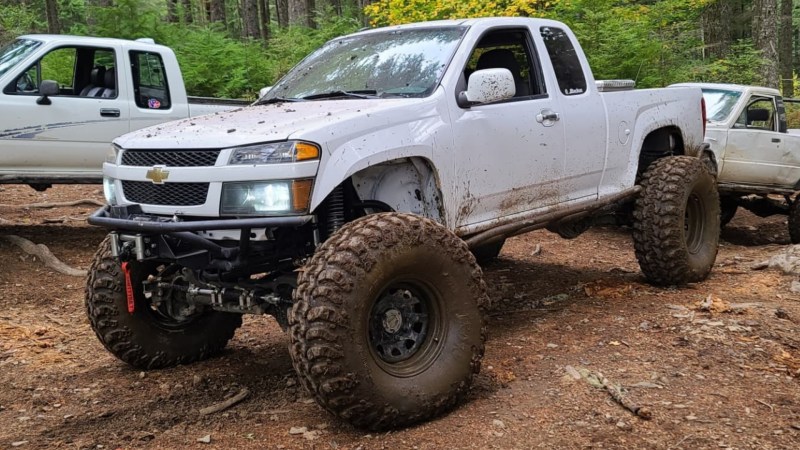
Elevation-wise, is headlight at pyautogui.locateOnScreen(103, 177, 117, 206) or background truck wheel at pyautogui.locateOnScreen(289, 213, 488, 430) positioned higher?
headlight at pyautogui.locateOnScreen(103, 177, 117, 206)

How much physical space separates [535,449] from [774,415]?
1.34m

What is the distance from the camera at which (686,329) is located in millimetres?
5145

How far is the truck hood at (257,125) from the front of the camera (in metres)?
3.76

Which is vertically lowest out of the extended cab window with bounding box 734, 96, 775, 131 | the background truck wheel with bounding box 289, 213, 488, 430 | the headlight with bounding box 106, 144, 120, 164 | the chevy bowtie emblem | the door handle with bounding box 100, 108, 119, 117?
the background truck wheel with bounding box 289, 213, 488, 430

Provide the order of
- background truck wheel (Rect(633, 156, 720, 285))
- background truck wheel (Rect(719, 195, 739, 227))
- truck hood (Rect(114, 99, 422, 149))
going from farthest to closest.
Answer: background truck wheel (Rect(719, 195, 739, 227))
background truck wheel (Rect(633, 156, 720, 285))
truck hood (Rect(114, 99, 422, 149))

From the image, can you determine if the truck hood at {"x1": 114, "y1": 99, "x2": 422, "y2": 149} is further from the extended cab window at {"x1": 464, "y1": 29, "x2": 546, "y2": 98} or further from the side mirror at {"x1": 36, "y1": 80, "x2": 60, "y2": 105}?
the side mirror at {"x1": 36, "y1": 80, "x2": 60, "y2": 105}

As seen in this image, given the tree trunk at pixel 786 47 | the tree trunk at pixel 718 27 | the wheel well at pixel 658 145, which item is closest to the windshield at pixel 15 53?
the wheel well at pixel 658 145

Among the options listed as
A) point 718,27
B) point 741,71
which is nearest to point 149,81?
point 741,71

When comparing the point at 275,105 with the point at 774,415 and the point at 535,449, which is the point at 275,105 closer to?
the point at 535,449

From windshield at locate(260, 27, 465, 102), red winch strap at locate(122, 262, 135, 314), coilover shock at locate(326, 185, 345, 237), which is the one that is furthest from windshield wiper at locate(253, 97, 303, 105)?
red winch strap at locate(122, 262, 135, 314)

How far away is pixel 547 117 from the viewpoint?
204 inches

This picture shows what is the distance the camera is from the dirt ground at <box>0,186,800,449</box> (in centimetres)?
364

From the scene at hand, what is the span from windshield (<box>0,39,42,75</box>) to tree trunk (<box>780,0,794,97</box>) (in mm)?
22038

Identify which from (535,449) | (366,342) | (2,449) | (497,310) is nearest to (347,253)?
(366,342)
